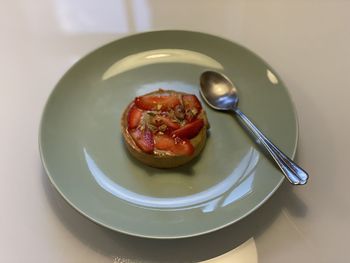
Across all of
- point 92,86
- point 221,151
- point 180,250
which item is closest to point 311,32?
point 221,151

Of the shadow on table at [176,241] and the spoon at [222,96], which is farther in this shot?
the spoon at [222,96]

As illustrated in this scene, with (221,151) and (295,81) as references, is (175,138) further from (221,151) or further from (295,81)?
(295,81)

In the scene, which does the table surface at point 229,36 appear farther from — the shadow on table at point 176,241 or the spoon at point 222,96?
the spoon at point 222,96

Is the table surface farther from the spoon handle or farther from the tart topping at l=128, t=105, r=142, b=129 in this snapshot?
the tart topping at l=128, t=105, r=142, b=129

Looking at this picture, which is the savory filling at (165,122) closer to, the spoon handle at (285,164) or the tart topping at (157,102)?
the tart topping at (157,102)

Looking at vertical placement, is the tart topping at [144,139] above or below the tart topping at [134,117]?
below

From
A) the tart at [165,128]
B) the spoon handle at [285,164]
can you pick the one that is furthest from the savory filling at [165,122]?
the spoon handle at [285,164]
